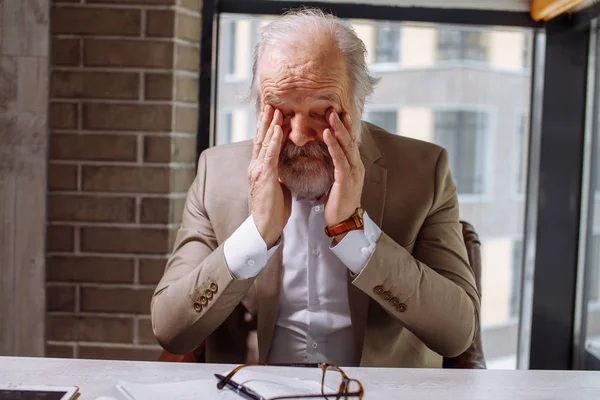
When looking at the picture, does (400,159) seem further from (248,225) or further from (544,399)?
(544,399)

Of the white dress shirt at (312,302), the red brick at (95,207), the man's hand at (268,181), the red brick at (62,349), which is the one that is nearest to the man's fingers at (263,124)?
the man's hand at (268,181)

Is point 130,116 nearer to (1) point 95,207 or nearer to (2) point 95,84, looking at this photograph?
(2) point 95,84

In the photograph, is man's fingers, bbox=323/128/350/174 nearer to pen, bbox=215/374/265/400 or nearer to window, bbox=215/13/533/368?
pen, bbox=215/374/265/400

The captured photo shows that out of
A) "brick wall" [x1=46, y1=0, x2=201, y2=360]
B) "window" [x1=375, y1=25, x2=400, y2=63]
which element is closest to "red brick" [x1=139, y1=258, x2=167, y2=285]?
"brick wall" [x1=46, y1=0, x2=201, y2=360]

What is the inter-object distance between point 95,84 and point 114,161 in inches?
11.0

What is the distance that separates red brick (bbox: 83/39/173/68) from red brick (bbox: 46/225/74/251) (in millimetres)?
603

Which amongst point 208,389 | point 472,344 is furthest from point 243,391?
point 472,344

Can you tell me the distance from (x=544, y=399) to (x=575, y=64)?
5.65 feet

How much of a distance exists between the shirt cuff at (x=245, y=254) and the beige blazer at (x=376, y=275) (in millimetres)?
19

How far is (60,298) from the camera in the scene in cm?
240

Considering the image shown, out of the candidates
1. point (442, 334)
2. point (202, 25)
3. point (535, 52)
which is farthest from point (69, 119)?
point (535, 52)

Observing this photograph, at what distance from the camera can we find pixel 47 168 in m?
2.35

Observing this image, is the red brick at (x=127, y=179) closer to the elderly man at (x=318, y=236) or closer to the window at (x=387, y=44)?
the elderly man at (x=318, y=236)

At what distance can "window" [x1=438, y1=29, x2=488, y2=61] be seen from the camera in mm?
2572
